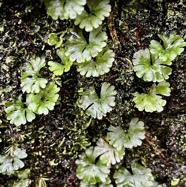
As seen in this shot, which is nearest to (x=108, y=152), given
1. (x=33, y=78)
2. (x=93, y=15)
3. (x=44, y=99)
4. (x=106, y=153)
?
(x=106, y=153)

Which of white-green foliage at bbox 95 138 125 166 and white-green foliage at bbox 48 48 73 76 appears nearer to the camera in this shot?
white-green foliage at bbox 48 48 73 76

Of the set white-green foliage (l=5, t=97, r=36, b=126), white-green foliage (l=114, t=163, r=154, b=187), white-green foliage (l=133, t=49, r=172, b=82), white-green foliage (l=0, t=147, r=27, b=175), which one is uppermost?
white-green foliage (l=133, t=49, r=172, b=82)

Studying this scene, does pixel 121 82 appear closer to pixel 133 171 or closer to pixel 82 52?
pixel 82 52

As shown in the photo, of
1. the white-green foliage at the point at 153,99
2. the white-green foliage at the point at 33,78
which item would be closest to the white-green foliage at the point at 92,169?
the white-green foliage at the point at 153,99

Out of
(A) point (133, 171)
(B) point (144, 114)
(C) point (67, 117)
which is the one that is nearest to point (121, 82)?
(B) point (144, 114)

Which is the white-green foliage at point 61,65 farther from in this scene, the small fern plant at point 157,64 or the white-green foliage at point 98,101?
the small fern plant at point 157,64

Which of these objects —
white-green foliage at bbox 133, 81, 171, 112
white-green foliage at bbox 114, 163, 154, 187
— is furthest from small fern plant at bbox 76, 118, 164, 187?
white-green foliage at bbox 133, 81, 171, 112

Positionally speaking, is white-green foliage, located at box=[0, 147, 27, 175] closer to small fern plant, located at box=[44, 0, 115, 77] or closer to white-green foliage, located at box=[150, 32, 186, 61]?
small fern plant, located at box=[44, 0, 115, 77]
